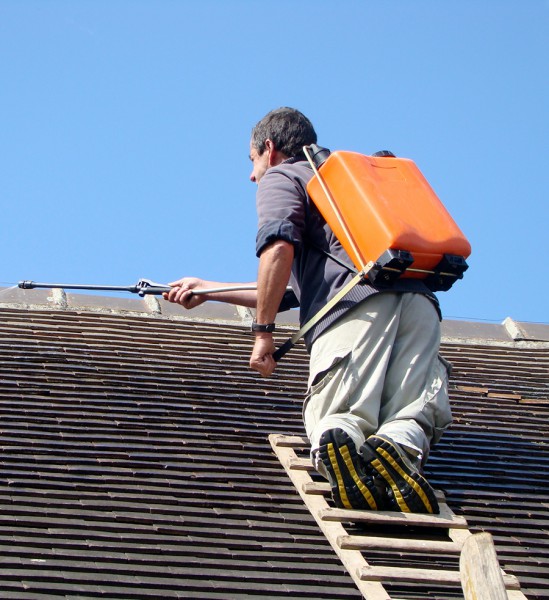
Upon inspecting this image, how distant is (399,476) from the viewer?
4.81 meters

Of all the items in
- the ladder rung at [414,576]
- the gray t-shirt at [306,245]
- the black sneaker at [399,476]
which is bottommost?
the ladder rung at [414,576]

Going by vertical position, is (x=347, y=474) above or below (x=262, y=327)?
below

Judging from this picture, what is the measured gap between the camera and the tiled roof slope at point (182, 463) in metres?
4.36

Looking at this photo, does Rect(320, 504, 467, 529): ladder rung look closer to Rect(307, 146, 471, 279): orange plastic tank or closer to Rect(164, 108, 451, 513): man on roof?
Rect(164, 108, 451, 513): man on roof

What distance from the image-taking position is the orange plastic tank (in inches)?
197

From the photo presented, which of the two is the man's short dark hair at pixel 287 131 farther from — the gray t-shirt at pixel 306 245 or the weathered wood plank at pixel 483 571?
the weathered wood plank at pixel 483 571

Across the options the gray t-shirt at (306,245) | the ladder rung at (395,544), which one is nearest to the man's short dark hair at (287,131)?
the gray t-shirt at (306,245)

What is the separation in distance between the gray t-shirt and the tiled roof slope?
2.46 ft

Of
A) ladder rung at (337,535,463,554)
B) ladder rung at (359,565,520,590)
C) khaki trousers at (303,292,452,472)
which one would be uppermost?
khaki trousers at (303,292,452,472)

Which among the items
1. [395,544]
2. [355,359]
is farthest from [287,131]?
[395,544]

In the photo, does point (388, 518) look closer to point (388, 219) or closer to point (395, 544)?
point (395, 544)

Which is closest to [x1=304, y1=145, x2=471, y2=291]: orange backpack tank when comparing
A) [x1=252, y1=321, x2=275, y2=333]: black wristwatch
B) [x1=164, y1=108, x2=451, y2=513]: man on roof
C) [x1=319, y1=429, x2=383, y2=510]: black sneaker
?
[x1=164, y1=108, x2=451, y2=513]: man on roof

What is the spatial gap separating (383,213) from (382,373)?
654mm

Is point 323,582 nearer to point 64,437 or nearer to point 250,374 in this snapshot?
point 64,437
